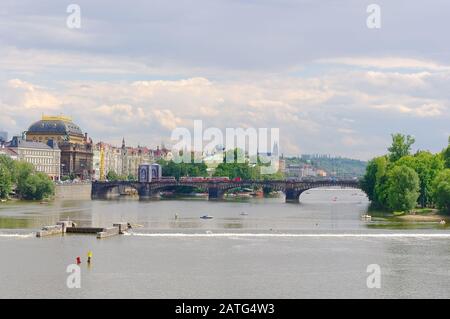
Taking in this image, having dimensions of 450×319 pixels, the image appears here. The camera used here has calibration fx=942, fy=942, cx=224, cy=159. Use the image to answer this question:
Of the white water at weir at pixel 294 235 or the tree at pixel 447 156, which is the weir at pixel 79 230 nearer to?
the white water at weir at pixel 294 235

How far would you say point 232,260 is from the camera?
60719 millimetres

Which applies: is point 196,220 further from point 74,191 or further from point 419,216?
point 74,191

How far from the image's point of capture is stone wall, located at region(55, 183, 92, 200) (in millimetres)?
166550

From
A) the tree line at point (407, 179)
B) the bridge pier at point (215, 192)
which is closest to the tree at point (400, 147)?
the tree line at point (407, 179)

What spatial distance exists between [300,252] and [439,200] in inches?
1610

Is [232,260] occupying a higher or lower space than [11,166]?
lower

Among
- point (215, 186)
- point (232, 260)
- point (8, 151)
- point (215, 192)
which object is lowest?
point (232, 260)

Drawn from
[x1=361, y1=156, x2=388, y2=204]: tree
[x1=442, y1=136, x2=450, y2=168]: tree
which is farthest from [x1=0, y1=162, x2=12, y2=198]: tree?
[x1=442, y1=136, x2=450, y2=168]: tree

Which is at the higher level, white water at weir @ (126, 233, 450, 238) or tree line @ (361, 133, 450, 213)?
tree line @ (361, 133, 450, 213)

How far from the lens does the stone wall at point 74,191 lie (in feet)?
546

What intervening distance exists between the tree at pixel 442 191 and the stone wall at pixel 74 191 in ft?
258

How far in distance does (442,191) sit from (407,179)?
6.05m

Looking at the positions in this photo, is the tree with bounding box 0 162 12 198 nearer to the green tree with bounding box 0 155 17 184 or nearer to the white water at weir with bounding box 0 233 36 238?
the green tree with bounding box 0 155 17 184

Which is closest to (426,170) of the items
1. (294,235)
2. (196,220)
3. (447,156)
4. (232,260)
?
(447,156)
